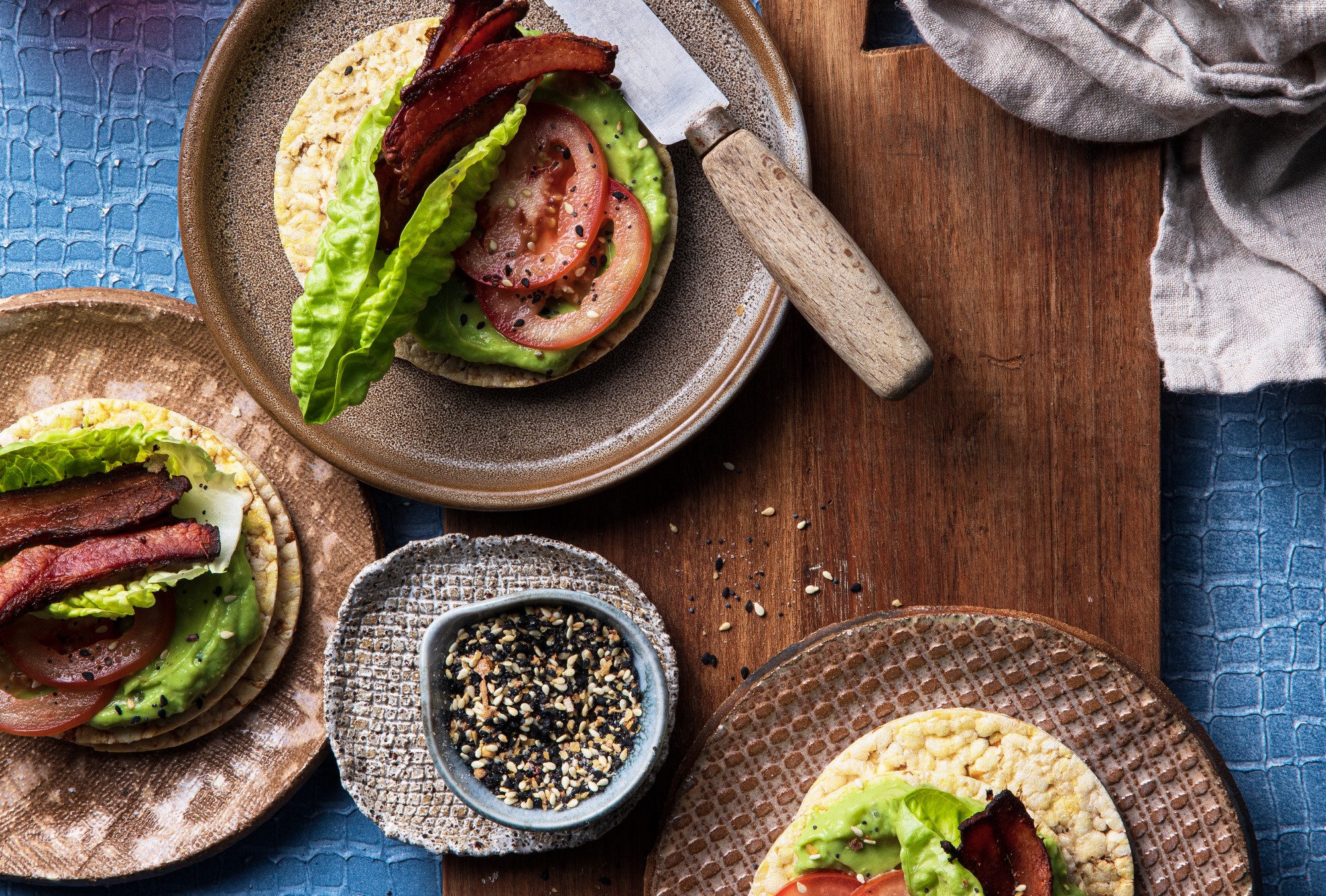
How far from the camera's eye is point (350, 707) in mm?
2590

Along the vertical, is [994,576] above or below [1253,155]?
below

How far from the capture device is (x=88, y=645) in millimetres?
2506

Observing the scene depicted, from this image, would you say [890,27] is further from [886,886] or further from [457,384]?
[886,886]

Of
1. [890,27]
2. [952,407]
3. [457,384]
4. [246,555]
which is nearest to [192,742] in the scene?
[246,555]

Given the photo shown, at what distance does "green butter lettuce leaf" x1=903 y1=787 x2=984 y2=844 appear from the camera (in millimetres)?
2268

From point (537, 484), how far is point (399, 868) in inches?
47.2

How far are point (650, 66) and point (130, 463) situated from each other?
1648 millimetres

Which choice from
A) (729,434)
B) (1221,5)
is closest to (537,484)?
(729,434)

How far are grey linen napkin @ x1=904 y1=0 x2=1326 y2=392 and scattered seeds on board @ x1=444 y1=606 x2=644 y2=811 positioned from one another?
164cm

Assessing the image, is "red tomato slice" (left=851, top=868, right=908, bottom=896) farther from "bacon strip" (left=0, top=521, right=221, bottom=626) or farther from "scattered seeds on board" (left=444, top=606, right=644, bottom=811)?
"bacon strip" (left=0, top=521, right=221, bottom=626)

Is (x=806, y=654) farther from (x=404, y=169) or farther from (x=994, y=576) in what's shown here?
(x=404, y=169)

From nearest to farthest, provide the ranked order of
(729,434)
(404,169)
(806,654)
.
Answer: (404,169) < (806,654) < (729,434)

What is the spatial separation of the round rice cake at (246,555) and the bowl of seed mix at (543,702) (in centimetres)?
51

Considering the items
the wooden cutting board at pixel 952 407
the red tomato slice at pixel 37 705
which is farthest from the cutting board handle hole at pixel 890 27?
the red tomato slice at pixel 37 705
